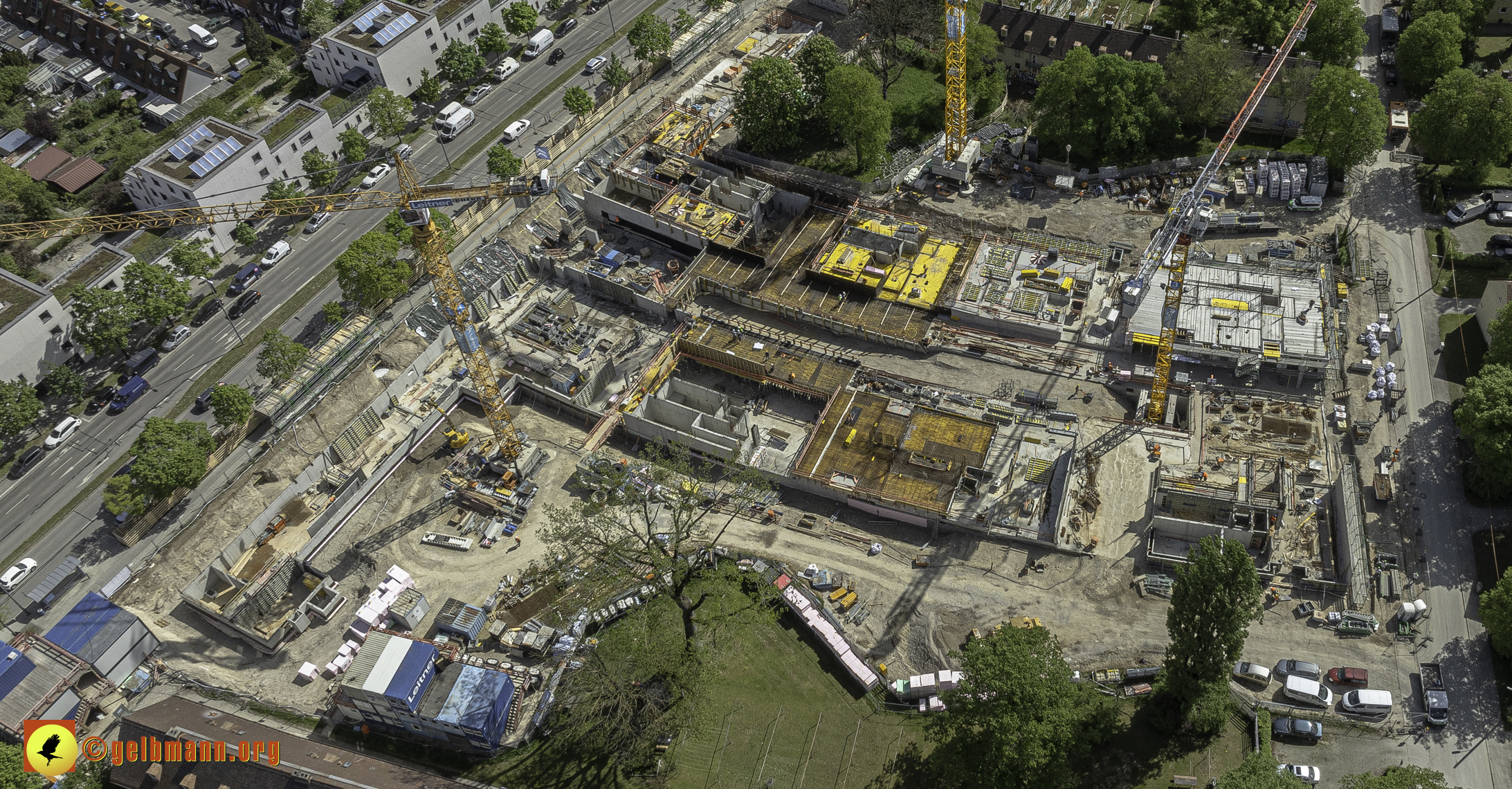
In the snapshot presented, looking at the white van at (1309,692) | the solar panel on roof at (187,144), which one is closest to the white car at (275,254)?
the solar panel on roof at (187,144)

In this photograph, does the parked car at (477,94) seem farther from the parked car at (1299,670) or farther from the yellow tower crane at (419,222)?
the parked car at (1299,670)

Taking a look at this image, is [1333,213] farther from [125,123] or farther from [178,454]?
[125,123]

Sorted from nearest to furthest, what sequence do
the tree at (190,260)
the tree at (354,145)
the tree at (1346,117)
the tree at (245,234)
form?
the tree at (1346,117)
the tree at (190,260)
the tree at (245,234)
the tree at (354,145)

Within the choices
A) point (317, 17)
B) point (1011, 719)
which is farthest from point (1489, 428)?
point (317, 17)

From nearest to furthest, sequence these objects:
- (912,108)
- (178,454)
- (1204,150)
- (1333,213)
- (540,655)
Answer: (540,655) < (178,454) < (1333,213) < (1204,150) < (912,108)

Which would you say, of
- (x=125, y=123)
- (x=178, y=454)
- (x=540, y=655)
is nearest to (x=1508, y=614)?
(x=540, y=655)

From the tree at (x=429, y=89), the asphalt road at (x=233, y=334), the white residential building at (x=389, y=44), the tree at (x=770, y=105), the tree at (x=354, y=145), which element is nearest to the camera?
the asphalt road at (x=233, y=334)

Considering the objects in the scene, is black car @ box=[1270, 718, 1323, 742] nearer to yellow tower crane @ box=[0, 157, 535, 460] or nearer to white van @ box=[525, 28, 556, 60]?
yellow tower crane @ box=[0, 157, 535, 460]
